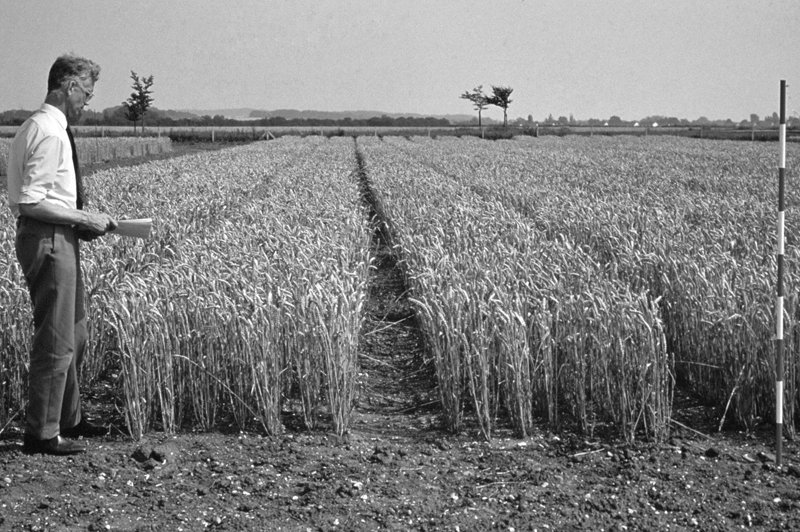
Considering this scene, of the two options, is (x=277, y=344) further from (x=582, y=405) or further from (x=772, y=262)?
(x=772, y=262)

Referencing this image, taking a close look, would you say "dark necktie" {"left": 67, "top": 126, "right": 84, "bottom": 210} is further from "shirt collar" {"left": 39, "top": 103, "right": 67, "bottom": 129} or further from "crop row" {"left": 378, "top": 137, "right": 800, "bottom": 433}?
"crop row" {"left": 378, "top": 137, "right": 800, "bottom": 433}

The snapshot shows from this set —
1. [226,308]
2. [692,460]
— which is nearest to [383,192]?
[226,308]

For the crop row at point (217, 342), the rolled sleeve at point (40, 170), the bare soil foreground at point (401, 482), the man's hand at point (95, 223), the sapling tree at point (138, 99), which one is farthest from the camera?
the sapling tree at point (138, 99)

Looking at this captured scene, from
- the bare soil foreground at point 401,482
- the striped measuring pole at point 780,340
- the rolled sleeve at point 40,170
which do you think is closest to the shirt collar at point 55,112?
the rolled sleeve at point 40,170

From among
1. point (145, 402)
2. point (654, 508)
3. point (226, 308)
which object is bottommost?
point (654, 508)

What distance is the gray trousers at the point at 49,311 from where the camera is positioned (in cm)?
467

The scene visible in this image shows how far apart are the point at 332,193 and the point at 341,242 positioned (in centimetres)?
494

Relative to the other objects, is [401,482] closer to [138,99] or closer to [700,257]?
[700,257]

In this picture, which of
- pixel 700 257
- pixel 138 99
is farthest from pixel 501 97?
pixel 700 257

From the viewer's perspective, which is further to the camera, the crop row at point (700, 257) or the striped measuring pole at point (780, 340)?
the crop row at point (700, 257)

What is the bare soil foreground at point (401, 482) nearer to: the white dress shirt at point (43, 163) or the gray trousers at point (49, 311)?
the gray trousers at point (49, 311)

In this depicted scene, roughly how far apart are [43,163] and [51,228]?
12.8 inches

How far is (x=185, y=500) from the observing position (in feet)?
14.4

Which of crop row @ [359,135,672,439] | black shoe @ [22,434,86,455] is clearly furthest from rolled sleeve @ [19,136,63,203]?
crop row @ [359,135,672,439]
